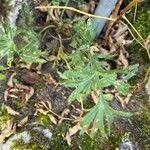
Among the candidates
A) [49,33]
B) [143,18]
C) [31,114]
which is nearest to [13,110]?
[31,114]

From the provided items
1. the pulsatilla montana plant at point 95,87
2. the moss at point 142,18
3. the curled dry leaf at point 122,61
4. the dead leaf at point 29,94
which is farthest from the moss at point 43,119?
the moss at point 142,18

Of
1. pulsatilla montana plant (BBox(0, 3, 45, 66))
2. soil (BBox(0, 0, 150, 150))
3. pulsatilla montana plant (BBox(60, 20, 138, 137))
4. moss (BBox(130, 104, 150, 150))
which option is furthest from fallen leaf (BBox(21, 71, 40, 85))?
moss (BBox(130, 104, 150, 150))

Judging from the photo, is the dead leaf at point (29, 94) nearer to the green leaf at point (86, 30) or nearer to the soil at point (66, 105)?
the soil at point (66, 105)

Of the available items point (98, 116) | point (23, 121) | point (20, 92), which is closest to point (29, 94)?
point (20, 92)

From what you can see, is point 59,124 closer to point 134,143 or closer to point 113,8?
point 134,143

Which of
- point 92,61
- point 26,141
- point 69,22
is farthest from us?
point 69,22

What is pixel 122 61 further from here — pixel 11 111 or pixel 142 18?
pixel 11 111

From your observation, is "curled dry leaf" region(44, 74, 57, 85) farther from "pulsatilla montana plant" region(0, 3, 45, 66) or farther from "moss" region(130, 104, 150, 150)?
"moss" region(130, 104, 150, 150)
